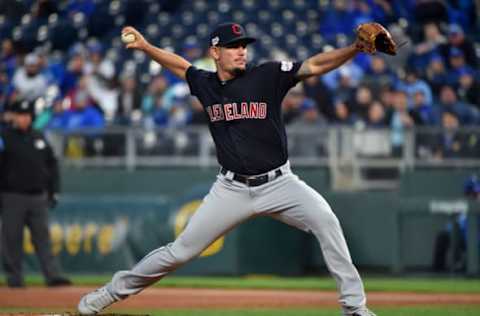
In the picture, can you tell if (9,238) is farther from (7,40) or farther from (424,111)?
(7,40)

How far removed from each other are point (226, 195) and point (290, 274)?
7.80 meters

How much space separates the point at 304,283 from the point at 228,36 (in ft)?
22.4

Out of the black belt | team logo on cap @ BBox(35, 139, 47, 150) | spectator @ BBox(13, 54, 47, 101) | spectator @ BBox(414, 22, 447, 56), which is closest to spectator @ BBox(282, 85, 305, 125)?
spectator @ BBox(414, 22, 447, 56)

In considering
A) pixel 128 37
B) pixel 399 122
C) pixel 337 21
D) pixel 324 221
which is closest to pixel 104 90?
pixel 337 21

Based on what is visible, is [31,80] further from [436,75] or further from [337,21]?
[436,75]

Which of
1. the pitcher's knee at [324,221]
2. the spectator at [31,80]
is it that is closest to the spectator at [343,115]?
the spectator at [31,80]

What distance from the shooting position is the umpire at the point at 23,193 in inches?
493

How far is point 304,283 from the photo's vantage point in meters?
13.5

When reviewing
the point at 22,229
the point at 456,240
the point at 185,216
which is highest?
the point at 22,229

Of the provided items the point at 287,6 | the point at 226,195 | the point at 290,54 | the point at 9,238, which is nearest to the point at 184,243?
the point at 226,195

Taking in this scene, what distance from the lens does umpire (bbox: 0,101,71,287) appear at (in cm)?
1252

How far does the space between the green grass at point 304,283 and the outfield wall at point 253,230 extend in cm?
30

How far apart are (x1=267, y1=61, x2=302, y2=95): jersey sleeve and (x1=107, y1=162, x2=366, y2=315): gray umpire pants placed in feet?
1.90

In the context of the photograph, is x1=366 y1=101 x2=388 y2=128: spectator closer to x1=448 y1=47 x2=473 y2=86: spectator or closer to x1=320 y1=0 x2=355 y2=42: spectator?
x1=448 y1=47 x2=473 y2=86: spectator
